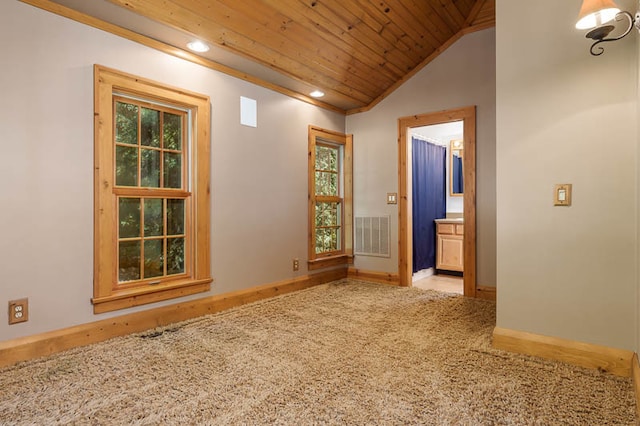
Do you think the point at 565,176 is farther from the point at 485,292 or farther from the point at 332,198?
the point at 332,198

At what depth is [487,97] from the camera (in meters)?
3.96

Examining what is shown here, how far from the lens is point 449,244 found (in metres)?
5.48

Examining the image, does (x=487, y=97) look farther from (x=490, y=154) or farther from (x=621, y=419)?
(x=621, y=419)

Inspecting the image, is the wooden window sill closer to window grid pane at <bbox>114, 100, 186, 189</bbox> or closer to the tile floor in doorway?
window grid pane at <bbox>114, 100, 186, 189</bbox>

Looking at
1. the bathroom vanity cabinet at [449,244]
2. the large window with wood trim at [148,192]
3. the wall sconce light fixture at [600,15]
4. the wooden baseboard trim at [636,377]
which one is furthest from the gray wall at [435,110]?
the large window with wood trim at [148,192]

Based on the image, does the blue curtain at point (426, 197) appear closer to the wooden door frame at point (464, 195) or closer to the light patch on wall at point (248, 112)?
the wooden door frame at point (464, 195)

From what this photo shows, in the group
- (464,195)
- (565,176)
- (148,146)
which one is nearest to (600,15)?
(565,176)

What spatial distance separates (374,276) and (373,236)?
1.74 ft

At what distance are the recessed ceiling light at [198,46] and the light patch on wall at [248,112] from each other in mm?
615

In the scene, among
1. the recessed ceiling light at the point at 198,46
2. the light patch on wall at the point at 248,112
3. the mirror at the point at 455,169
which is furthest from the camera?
the mirror at the point at 455,169

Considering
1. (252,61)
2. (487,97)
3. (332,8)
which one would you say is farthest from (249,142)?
(487,97)

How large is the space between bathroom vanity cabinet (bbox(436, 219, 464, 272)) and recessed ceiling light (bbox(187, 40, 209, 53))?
3993 millimetres

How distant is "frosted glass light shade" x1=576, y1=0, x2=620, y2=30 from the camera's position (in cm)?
176

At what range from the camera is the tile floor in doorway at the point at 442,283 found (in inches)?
181
